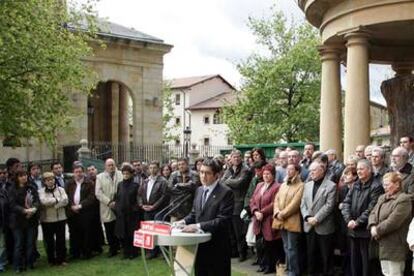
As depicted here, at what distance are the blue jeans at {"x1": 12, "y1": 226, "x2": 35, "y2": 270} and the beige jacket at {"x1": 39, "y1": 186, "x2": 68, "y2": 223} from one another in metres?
0.38

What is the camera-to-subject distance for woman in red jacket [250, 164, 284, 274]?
1054 centimetres

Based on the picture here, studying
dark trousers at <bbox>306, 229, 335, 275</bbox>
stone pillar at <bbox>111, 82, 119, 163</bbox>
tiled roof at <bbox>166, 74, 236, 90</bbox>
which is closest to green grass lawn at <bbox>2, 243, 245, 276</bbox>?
dark trousers at <bbox>306, 229, 335, 275</bbox>

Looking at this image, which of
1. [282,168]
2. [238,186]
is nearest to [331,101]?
[282,168]

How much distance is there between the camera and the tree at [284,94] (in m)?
40.3

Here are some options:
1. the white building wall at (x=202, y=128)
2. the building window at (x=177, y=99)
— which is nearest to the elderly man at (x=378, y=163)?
the white building wall at (x=202, y=128)

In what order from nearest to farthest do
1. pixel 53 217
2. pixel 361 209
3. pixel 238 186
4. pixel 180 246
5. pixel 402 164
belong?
pixel 180 246 → pixel 402 164 → pixel 361 209 → pixel 238 186 → pixel 53 217

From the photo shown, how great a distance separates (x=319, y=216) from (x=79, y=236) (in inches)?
223

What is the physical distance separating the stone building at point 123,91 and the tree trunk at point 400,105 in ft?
65.6

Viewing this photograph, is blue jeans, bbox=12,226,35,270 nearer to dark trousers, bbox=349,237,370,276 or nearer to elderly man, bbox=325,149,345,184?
elderly man, bbox=325,149,345,184

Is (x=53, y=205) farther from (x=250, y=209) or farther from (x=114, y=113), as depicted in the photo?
(x=114, y=113)

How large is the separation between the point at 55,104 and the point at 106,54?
1672cm

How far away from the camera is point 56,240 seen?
40.8 feet

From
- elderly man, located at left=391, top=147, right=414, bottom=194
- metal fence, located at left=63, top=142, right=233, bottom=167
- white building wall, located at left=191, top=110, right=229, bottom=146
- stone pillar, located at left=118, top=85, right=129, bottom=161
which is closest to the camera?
elderly man, located at left=391, top=147, right=414, bottom=194

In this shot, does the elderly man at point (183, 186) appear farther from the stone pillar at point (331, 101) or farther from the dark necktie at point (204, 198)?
the stone pillar at point (331, 101)
